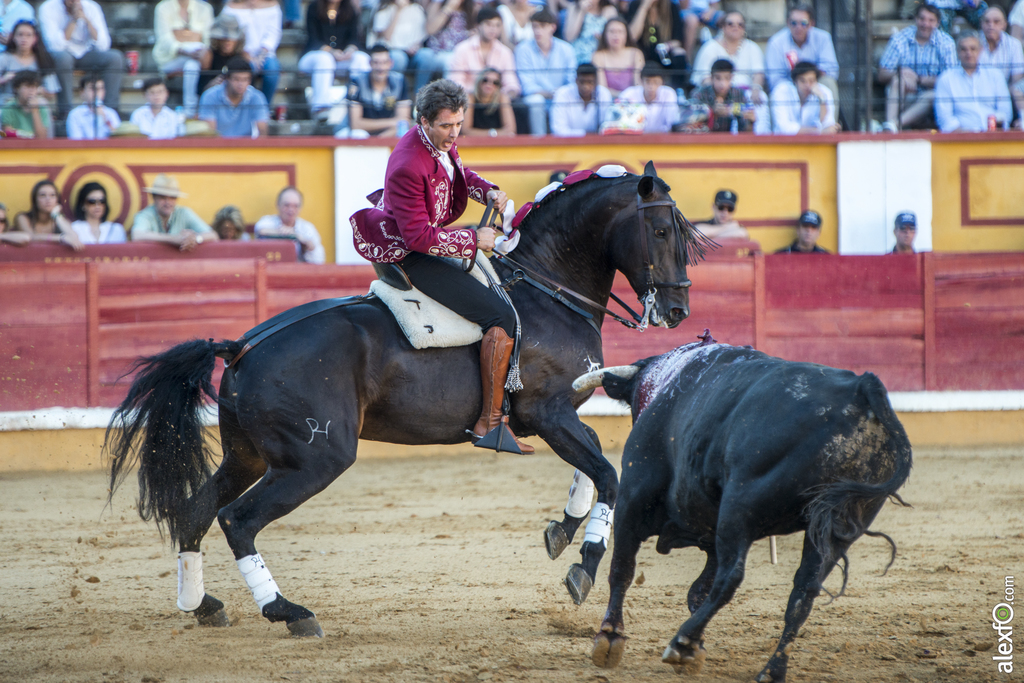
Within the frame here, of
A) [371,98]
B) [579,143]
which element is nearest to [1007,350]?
[579,143]

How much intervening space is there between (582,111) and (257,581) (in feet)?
20.4

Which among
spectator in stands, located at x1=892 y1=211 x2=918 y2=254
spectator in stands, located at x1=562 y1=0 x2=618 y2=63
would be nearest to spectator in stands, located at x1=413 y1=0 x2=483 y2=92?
spectator in stands, located at x1=562 y1=0 x2=618 y2=63

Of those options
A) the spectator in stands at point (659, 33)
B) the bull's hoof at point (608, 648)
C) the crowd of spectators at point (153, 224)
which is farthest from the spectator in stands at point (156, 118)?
the bull's hoof at point (608, 648)

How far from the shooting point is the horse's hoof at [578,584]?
149 inches

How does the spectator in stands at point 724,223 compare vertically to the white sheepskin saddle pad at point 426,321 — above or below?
above

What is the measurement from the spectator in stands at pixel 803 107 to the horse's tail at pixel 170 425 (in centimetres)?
652

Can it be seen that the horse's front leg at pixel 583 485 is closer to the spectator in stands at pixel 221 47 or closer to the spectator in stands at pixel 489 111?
the spectator in stands at pixel 489 111

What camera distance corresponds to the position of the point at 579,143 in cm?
893

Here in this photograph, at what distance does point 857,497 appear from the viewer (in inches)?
107

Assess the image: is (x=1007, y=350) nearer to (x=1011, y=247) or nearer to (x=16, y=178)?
(x=1011, y=247)

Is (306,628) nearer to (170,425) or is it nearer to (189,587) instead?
(189,587)

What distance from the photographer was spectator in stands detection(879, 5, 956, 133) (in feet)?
31.1

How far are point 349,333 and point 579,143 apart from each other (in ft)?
17.6

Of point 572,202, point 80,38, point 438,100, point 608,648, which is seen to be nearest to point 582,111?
point 80,38
